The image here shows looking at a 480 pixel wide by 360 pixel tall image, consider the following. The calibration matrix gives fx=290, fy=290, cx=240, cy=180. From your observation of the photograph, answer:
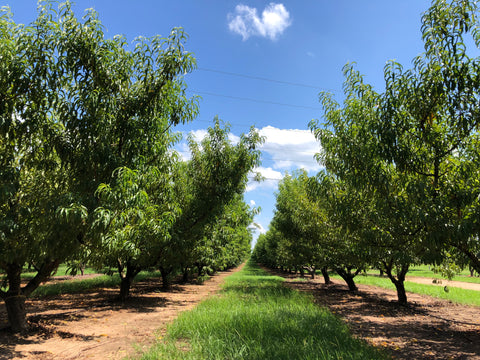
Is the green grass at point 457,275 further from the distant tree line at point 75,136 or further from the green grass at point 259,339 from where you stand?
the distant tree line at point 75,136

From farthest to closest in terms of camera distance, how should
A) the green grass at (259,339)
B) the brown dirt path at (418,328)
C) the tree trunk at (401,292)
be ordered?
the tree trunk at (401,292)
the brown dirt path at (418,328)
the green grass at (259,339)

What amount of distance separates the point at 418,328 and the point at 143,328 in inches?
315

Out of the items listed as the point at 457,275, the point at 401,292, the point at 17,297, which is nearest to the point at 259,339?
the point at 17,297

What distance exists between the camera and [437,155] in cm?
586

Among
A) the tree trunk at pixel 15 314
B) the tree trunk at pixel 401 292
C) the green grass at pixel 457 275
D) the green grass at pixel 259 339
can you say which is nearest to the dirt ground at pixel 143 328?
the tree trunk at pixel 15 314

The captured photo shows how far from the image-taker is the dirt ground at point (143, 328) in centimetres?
590

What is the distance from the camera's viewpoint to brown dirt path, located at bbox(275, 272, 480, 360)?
Result: 634 cm

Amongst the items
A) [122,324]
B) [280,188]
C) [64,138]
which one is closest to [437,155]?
[64,138]

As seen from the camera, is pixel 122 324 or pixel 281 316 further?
pixel 122 324

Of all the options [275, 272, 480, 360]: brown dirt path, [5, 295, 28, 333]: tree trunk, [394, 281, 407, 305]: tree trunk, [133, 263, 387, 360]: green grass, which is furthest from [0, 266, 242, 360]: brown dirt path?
[394, 281, 407, 305]: tree trunk

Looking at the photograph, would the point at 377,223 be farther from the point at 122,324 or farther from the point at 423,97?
the point at 122,324

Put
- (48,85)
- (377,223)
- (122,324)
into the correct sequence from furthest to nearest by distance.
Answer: (122,324) → (377,223) → (48,85)

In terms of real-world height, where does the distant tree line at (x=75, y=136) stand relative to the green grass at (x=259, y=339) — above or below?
above

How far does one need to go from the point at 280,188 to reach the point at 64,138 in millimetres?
18948
